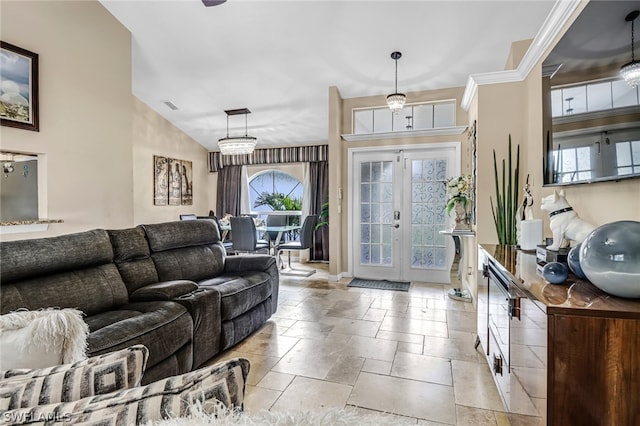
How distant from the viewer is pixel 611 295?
1.11 metres

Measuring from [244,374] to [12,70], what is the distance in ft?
13.9

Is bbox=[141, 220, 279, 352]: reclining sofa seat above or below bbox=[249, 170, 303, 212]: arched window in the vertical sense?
below

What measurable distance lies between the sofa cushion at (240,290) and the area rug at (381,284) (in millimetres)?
1916

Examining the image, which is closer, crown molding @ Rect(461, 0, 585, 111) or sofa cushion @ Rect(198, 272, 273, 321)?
crown molding @ Rect(461, 0, 585, 111)

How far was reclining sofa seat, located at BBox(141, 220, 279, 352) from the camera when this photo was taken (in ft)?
8.91

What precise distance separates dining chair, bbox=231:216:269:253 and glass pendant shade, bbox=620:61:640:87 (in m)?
4.69

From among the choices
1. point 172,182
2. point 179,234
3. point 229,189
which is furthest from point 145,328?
point 229,189

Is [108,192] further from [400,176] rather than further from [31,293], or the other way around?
[400,176]

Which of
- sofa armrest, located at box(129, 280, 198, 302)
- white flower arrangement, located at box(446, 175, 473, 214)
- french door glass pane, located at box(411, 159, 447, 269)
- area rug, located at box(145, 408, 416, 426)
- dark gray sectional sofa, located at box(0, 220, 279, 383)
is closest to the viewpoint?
area rug, located at box(145, 408, 416, 426)

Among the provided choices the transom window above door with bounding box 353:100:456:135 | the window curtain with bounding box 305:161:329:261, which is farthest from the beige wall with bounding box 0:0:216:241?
the window curtain with bounding box 305:161:329:261

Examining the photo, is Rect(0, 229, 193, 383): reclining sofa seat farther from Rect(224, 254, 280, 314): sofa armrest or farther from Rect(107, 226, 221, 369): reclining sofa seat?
Rect(224, 254, 280, 314): sofa armrest

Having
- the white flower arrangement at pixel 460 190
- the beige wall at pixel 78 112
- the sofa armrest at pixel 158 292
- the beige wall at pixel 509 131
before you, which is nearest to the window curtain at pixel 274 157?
the beige wall at pixel 78 112

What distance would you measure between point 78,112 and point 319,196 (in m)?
4.37

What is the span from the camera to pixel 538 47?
268 cm
